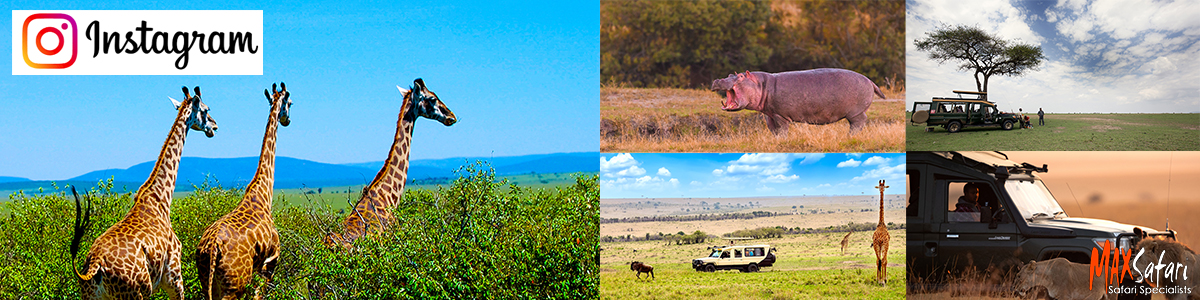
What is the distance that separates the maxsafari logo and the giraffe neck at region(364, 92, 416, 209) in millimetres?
4728

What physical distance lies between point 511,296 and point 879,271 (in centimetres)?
646

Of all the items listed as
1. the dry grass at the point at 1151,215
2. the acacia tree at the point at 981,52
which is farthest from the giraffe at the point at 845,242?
the dry grass at the point at 1151,215

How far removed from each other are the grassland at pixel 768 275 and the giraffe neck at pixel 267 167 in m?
5.31

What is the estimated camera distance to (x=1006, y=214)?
43.5ft

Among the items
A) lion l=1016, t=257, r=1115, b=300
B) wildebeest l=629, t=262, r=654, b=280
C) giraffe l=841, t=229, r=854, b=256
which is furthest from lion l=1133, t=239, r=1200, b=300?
wildebeest l=629, t=262, r=654, b=280

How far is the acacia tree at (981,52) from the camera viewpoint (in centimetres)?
1436

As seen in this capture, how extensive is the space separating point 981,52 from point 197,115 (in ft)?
42.5

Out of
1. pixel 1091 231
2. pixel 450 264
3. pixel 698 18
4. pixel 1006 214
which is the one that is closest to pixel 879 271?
pixel 1006 214

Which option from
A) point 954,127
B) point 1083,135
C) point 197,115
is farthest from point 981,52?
point 197,115

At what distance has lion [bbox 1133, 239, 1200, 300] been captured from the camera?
13.8 m

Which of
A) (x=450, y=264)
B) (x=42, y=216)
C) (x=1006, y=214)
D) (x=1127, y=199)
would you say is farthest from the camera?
(x=42, y=216)

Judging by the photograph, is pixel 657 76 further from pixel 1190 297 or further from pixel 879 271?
pixel 1190 297

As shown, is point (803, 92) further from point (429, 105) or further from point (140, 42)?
point (140, 42)

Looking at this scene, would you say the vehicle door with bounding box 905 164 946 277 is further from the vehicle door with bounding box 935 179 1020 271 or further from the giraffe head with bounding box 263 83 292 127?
the giraffe head with bounding box 263 83 292 127
